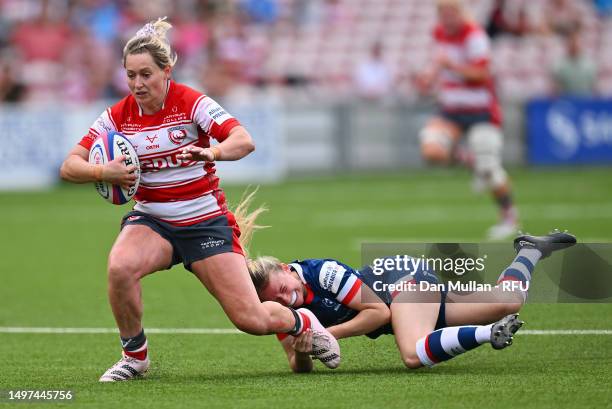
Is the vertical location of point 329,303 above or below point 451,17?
below

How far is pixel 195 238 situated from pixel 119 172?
548 millimetres

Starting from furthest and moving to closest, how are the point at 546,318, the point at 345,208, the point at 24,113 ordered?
the point at 24,113
the point at 345,208
the point at 546,318

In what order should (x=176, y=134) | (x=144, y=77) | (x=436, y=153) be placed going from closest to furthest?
1. (x=144, y=77)
2. (x=176, y=134)
3. (x=436, y=153)

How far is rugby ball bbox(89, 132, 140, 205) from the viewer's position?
630 cm

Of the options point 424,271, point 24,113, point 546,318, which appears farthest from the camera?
point 24,113

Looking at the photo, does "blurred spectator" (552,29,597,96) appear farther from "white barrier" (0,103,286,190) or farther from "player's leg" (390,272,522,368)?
"player's leg" (390,272,522,368)

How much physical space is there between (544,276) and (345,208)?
990 cm

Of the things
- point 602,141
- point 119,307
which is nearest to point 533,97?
point 602,141

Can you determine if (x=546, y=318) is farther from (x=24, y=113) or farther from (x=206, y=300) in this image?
(x=24, y=113)

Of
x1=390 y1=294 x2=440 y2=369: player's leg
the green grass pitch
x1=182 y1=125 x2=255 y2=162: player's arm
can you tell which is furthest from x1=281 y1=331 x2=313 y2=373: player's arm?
x1=182 y1=125 x2=255 y2=162: player's arm

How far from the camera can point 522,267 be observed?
6.86 metres

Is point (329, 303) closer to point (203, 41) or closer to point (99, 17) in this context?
point (203, 41)

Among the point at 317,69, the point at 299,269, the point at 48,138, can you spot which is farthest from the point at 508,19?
the point at 299,269

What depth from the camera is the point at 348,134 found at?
21234mm
